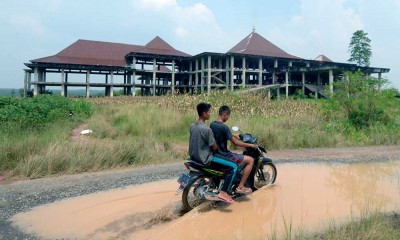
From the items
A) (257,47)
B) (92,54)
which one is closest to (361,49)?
(257,47)

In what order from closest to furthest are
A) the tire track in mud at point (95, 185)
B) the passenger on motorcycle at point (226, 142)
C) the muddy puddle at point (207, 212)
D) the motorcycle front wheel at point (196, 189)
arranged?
the muddy puddle at point (207, 212) < the tire track in mud at point (95, 185) < the motorcycle front wheel at point (196, 189) < the passenger on motorcycle at point (226, 142)

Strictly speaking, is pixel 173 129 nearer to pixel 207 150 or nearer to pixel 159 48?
pixel 207 150

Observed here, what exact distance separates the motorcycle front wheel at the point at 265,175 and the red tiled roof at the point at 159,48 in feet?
134

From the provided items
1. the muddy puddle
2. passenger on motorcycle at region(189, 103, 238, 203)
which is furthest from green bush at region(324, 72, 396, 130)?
passenger on motorcycle at region(189, 103, 238, 203)

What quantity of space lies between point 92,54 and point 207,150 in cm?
4457

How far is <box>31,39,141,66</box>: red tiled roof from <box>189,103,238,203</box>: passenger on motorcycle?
1551 inches

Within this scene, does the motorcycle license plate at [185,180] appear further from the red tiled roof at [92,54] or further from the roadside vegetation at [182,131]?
the red tiled roof at [92,54]

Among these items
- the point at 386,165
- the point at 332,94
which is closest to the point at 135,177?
the point at 386,165

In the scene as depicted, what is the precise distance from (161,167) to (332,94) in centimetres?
1098

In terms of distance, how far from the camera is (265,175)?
6.34 metres

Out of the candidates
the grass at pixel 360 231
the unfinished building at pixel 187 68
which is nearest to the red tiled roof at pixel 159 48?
the unfinished building at pixel 187 68

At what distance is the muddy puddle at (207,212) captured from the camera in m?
4.49

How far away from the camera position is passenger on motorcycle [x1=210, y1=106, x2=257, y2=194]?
515 cm

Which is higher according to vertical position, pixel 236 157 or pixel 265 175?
pixel 236 157
